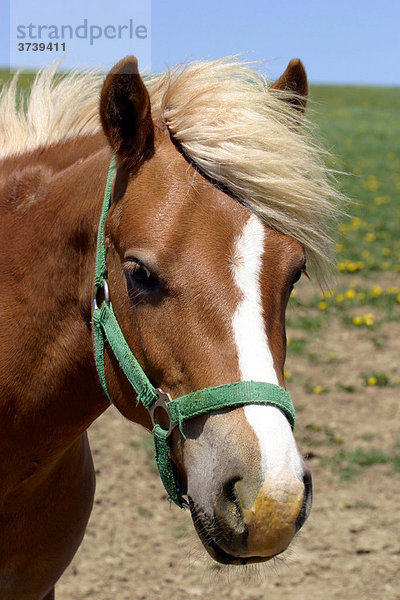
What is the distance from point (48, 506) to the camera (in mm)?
2387

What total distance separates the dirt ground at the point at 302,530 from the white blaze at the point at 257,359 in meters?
1.28

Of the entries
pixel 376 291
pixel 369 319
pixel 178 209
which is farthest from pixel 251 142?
pixel 376 291

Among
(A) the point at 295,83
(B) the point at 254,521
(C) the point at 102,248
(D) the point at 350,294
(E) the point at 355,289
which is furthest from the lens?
(E) the point at 355,289

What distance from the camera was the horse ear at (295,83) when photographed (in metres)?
2.16

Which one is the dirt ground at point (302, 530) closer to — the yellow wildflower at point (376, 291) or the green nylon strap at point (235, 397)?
the green nylon strap at point (235, 397)

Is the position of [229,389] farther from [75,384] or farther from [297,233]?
[75,384]

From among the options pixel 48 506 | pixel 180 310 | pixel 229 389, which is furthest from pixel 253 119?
pixel 48 506

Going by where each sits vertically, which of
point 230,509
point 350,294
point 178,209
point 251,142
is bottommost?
point 350,294

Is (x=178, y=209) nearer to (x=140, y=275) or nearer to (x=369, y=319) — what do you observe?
(x=140, y=275)

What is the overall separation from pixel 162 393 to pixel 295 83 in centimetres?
116

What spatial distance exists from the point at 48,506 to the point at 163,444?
0.83m

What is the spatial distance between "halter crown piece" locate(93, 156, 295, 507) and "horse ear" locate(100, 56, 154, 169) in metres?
0.07

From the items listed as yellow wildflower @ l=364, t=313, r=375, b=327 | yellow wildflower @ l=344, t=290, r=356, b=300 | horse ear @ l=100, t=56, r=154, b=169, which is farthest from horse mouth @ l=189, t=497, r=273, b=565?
yellow wildflower @ l=344, t=290, r=356, b=300

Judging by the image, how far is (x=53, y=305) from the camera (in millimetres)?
2062
